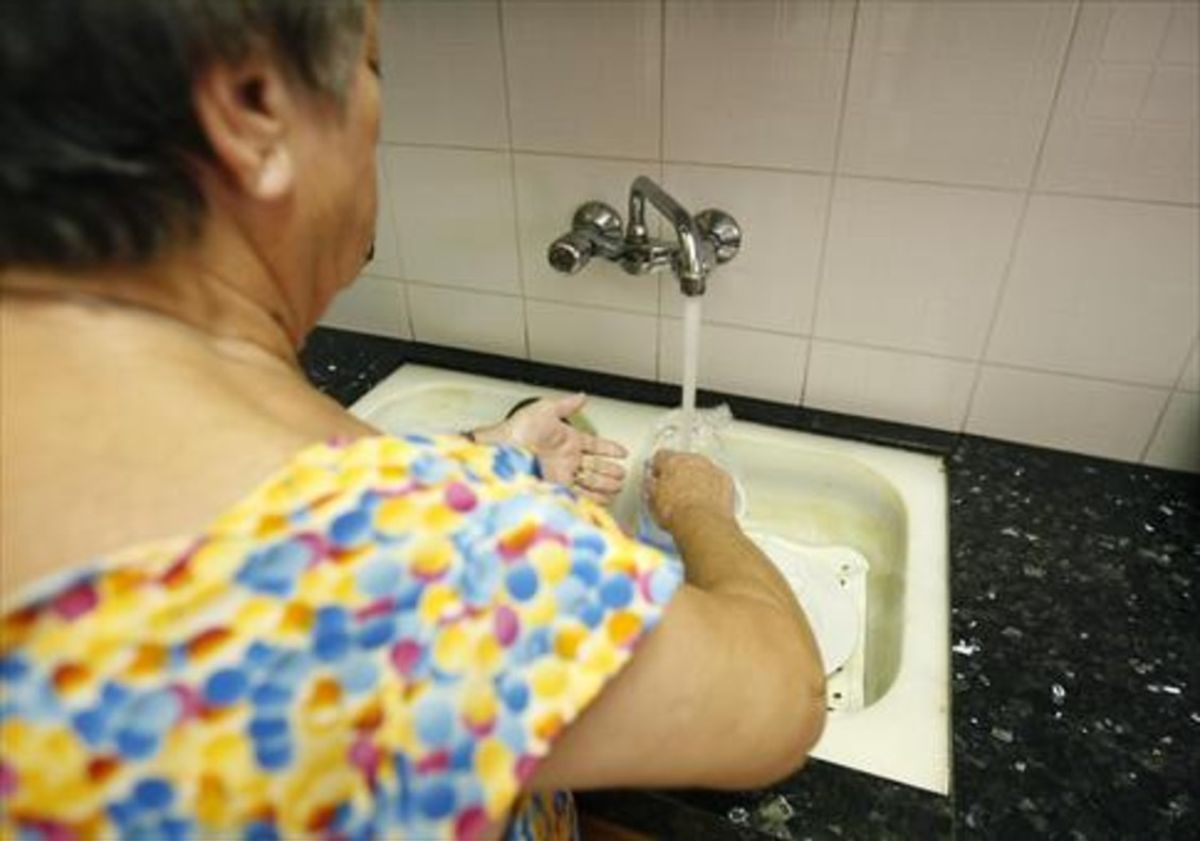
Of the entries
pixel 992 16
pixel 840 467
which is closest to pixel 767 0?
pixel 992 16

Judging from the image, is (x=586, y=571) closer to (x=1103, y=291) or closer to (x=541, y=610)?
(x=541, y=610)

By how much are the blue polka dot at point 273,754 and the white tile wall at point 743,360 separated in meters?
0.79

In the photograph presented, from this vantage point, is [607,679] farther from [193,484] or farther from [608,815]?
[608,815]

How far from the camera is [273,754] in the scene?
13.1 inches

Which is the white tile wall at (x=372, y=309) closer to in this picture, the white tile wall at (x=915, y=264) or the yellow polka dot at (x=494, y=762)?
the white tile wall at (x=915, y=264)

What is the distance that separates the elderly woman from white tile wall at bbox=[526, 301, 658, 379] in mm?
655

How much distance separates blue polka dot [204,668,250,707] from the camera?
1.06ft

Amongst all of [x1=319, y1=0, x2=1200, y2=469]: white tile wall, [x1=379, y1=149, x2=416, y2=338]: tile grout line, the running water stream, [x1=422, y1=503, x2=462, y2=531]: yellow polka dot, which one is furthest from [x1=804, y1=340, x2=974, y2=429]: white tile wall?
[x1=422, y1=503, x2=462, y2=531]: yellow polka dot

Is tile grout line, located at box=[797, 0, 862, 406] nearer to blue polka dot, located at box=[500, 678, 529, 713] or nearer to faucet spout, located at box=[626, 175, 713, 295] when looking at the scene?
faucet spout, located at box=[626, 175, 713, 295]

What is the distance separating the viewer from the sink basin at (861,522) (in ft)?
2.11

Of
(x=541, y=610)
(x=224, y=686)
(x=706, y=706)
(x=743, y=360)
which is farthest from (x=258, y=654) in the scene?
(x=743, y=360)

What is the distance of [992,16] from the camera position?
0.72 meters

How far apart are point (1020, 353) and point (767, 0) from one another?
49 cm

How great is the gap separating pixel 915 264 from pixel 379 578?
0.74 m
